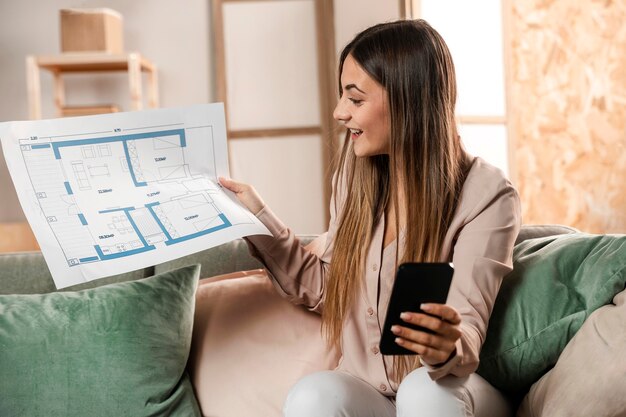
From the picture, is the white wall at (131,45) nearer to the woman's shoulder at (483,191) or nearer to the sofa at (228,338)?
the sofa at (228,338)

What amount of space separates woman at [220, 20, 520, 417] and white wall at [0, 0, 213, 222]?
8.42 ft

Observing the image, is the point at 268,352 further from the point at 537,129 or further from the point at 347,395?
the point at 537,129

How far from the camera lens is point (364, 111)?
1517 mm

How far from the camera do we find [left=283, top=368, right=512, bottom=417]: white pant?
1.22m

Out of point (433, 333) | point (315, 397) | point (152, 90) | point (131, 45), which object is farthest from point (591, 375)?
point (131, 45)

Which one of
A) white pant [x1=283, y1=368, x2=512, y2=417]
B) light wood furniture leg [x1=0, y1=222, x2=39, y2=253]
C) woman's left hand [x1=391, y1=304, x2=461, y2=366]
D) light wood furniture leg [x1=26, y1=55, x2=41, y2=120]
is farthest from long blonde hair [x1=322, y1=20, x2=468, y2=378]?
light wood furniture leg [x1=26, y1=55, x2=41, y2=120]

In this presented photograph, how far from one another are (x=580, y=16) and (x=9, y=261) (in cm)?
308

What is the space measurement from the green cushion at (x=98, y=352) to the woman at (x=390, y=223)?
242 millimetres

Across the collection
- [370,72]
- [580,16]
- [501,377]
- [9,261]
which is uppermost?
[580,16]

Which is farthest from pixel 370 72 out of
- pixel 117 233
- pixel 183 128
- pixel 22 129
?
pixel 22 129

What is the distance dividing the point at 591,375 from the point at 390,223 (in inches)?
19.0

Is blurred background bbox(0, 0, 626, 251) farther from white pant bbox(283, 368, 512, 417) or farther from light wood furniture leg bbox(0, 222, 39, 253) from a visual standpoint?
white pant bbox(283, 368, 512, 417)

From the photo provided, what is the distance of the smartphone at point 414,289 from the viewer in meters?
1.05

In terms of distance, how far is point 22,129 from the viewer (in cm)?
154
